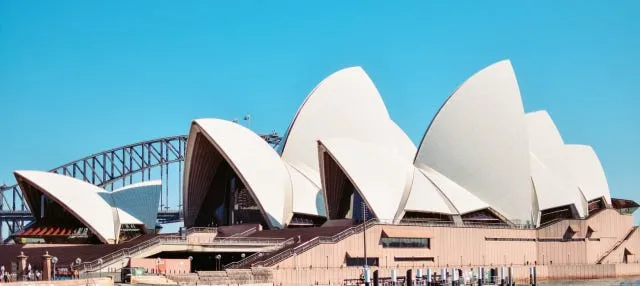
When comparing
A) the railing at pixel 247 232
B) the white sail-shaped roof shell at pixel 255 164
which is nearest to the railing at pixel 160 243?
the railing at pixel 247 232

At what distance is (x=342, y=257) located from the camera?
5369 cm

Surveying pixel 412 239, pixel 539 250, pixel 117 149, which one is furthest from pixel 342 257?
pixel 117 149

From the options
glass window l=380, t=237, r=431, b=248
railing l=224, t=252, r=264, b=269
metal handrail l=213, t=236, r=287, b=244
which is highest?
metal handrail l=213, t=236, r=287, b=244

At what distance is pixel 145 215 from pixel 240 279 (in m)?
23.4

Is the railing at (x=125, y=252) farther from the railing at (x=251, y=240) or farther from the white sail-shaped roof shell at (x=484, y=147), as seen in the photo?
the white sail-shaped roof shell at (x=484, y=147)

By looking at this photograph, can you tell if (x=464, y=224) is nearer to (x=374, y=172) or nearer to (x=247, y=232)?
(x=374, y=172)

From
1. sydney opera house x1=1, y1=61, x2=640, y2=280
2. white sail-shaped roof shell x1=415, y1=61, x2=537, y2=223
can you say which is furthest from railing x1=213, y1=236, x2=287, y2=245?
white sail-shaped roof shell x1=415, y1=61, x2=537, y2=223

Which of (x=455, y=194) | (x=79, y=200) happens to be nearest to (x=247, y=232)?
(x=79, y=200)

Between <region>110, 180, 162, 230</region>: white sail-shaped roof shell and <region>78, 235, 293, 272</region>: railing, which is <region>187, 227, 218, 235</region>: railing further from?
<region>78, 235, 293, 272</region>: railing

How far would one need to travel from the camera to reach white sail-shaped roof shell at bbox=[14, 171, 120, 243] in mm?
59188

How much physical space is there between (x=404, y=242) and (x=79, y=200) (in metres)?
22.4

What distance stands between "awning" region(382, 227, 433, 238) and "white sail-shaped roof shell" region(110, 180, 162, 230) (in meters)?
18.2

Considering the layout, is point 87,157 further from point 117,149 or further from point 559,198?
point 559,198

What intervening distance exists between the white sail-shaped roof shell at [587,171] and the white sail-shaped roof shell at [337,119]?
14.7 meters
